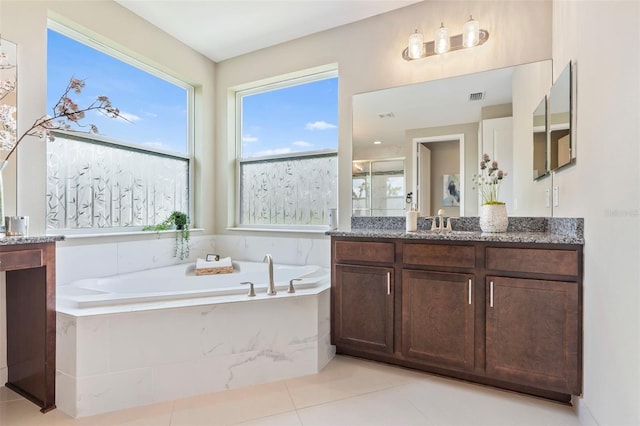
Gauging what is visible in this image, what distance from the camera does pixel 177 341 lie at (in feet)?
5.98

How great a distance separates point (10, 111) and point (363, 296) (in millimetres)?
2461

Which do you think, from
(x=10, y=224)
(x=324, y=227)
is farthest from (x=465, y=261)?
(x=10, y=224)

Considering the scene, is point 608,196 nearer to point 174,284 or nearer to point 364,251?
point 364,251

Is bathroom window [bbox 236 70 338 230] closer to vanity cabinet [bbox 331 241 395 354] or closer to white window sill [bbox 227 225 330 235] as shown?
white window sill [bbox 227 225 330 235]

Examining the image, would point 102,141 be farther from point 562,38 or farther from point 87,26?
point 562,38

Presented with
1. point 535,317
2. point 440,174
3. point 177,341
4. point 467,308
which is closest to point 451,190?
point 440,174

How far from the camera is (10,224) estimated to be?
1.76 meters

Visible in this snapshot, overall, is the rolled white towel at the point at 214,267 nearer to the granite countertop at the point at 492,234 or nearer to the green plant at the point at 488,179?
the granite countertop at the point at 492,234

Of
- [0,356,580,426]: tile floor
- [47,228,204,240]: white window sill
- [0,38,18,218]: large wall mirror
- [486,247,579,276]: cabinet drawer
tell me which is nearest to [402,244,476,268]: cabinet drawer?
[486,247,579,276]: cabinet drawer

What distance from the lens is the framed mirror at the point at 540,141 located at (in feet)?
6.91

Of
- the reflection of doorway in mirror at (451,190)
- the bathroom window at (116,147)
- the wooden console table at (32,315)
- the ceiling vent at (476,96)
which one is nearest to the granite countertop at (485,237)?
the reflection of doorway in mirror at (451,190)

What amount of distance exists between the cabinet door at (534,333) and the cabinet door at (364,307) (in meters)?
0.61

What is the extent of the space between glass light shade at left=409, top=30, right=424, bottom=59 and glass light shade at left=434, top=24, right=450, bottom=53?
115 mm

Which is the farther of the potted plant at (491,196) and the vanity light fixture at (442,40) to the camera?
the vanity light fixture at (442,40)
